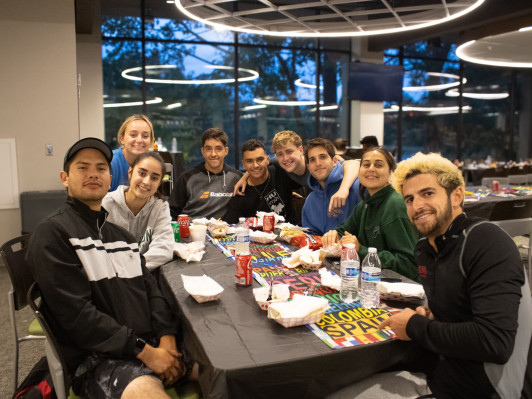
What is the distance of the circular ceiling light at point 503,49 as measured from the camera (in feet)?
18.2

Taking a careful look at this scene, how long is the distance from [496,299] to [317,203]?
2.04 meters

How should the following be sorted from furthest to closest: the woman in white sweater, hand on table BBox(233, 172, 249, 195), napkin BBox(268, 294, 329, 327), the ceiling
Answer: the ceiling, hand on table BBox(233, 172, 249, 195), the woman in white sweater, napkin BBox(268, 294, 329, 327)

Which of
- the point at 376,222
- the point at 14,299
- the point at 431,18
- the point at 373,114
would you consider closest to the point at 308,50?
the point at 373,114

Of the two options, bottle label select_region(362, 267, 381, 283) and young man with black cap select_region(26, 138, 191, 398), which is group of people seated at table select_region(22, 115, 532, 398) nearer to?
young man with black cap select_region(26, 138, 191, 398)

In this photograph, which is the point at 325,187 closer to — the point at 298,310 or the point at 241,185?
the point at 241,185

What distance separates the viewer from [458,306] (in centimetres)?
148

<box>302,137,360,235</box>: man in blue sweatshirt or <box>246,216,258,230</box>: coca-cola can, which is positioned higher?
<box>302,137,360,235</box>: man in blue sweatshirt

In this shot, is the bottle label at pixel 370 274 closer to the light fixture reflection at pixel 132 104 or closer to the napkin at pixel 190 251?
the napkin at pixel 190 251

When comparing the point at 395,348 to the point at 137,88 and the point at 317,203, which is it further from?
the point at 137,88

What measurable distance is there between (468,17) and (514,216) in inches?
193

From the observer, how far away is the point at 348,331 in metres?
1.51

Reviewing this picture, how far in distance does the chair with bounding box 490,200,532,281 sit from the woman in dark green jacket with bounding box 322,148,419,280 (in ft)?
6.33

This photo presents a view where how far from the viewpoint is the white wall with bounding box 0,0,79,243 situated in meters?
5.20

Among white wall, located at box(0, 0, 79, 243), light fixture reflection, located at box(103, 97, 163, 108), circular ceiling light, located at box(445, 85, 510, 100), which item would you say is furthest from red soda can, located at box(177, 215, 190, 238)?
circular ceiling light, located at box(445, 85, 510, 100)
